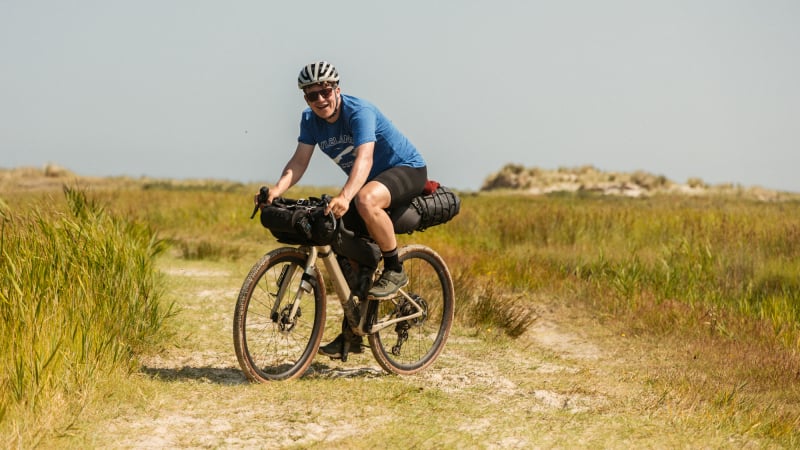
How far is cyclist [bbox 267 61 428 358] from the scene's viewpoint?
6051 millimetres

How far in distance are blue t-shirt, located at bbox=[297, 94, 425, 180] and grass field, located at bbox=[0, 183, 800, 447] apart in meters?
1.75

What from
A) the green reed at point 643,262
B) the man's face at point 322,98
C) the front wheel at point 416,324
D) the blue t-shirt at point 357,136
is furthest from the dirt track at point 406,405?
the green reed at point 643,262

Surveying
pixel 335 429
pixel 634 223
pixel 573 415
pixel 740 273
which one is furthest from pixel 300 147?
pixel 634 223

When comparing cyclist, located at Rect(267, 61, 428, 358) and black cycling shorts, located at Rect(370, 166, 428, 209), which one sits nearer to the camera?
cyclist, located at Rect(267, 61, 428, 358)

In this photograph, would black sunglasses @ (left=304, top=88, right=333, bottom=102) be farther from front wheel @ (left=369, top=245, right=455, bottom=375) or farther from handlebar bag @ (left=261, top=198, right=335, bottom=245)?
front wheel @ (left=369, top=245, right=455, bottom=375)

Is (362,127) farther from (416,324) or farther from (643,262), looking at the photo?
(643,262)

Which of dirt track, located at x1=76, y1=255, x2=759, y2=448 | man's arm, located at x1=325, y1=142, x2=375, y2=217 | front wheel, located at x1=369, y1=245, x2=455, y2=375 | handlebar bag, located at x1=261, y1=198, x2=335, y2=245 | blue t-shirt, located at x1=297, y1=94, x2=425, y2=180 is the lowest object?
dirt track, located at x1=76, y1=255, x2=759, y2=448

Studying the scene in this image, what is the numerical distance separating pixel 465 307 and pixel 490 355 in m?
1.48

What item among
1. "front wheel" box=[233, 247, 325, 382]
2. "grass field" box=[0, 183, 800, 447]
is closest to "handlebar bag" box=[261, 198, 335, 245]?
"front wheel" box=[233, 247, 325, 382]

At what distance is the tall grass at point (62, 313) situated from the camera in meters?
5.11

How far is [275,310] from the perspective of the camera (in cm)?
615

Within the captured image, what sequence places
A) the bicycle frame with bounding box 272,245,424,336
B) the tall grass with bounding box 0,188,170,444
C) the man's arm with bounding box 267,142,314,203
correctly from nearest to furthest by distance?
1. the tall grass with bounding box 0,188,170,444
2. the bicycle frame with bounding box 272,245,424,336
3. the man's arm with bounding box 267,142,314,203

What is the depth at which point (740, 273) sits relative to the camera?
1160 cm

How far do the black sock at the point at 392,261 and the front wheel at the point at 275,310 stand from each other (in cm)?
54
